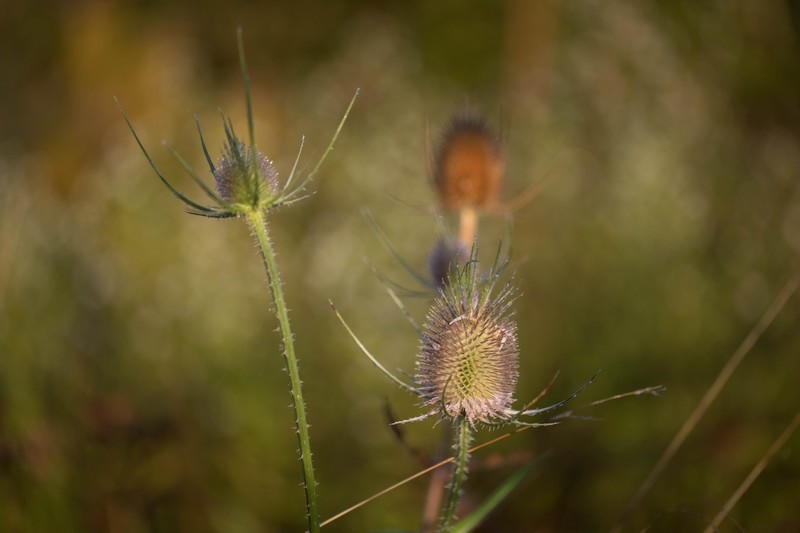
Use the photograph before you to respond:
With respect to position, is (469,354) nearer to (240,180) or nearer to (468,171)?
(240,180)

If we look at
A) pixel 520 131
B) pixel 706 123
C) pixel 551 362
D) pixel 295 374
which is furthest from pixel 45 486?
pixel 706 123

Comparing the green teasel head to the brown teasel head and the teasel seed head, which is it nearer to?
the teasel seed head

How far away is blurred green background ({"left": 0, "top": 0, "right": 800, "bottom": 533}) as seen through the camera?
9.08 ft

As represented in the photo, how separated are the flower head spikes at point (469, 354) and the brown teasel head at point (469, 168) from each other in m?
0.92

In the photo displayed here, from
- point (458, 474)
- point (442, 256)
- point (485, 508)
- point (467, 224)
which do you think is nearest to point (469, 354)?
point (458, 474)

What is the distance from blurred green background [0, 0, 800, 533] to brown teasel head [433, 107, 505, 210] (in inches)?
7.7

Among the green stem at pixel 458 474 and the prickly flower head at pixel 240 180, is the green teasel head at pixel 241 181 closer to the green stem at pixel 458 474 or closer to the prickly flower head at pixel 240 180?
the prickly flower head at pixel 240 180

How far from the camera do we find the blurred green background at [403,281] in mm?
A: 2768

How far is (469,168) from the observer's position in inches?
84.6

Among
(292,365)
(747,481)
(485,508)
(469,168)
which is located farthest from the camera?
(469,168)

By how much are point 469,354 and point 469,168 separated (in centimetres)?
106

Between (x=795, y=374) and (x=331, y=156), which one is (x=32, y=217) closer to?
(x=331, y=156)

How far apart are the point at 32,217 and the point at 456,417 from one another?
3796 millimetres

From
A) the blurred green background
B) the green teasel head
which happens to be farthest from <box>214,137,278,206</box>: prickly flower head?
the blurred green background
